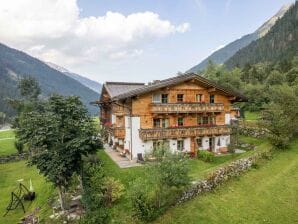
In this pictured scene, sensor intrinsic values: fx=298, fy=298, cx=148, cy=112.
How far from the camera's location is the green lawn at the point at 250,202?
2053 centimetres

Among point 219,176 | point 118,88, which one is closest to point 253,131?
point 118,88

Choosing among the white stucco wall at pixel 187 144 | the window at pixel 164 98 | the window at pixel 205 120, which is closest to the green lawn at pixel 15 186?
the window at pixel 164 98

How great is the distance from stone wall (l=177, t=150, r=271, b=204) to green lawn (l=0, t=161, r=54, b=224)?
11.5 m

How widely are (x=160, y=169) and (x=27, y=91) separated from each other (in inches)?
1876

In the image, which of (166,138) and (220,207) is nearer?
(220,207)

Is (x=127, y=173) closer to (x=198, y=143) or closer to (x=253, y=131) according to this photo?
(x=198, y=143)

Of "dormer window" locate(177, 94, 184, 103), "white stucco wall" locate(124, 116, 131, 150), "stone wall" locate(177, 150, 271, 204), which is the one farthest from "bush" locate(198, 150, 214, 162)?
"white stucco wall" locate(124, 116, 131, 150)

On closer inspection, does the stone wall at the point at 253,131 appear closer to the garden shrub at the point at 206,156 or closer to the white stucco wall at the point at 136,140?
the garden shrub at the point at 206,156

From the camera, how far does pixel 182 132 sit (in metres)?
34.4

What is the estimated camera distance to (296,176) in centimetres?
2697

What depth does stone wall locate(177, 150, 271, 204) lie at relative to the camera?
73.8 ft

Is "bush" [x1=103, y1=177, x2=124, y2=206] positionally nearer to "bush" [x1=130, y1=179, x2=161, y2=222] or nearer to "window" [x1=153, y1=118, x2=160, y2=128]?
"bush" [x1=130, y1=179, x2=161, y2=222]

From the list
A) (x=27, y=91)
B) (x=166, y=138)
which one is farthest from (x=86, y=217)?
(x=27, y=91)

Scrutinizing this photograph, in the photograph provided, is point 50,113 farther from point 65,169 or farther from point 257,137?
point 257,137
